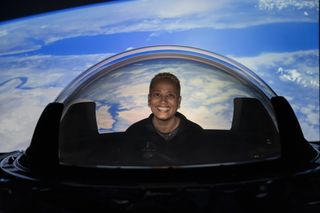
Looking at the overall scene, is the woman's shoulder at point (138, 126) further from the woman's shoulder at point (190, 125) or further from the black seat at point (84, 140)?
the woman's shoulder at point (190, 125)

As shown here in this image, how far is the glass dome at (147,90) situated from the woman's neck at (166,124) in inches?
2.2

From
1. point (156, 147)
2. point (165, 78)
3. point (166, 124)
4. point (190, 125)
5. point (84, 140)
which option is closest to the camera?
point (156, 147)

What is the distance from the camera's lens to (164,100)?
7.36 feet

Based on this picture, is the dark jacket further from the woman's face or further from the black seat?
the woman's face

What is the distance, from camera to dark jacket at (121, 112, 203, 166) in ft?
5.36

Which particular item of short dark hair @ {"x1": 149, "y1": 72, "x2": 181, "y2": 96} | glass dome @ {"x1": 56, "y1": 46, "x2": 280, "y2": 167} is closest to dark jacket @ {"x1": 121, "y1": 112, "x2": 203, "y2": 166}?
glass dome @ {"x1": 56, "y1": 46, "x2": 280, "y2": 167}

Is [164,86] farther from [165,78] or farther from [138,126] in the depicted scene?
[138,126]

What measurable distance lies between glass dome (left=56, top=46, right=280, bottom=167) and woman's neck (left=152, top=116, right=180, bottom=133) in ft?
0.18

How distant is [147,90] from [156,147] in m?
0.56

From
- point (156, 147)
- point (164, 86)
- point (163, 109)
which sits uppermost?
point (164, 86)

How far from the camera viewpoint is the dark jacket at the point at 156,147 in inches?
64.3

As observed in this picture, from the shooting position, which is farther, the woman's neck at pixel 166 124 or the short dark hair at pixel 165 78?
the short dark hair at pixel 165 78

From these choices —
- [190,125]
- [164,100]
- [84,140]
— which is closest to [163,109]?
[164,100]

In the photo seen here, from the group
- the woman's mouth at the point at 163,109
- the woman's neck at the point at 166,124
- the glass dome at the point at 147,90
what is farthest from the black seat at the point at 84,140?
the woman's mouth at the point at 163,109
